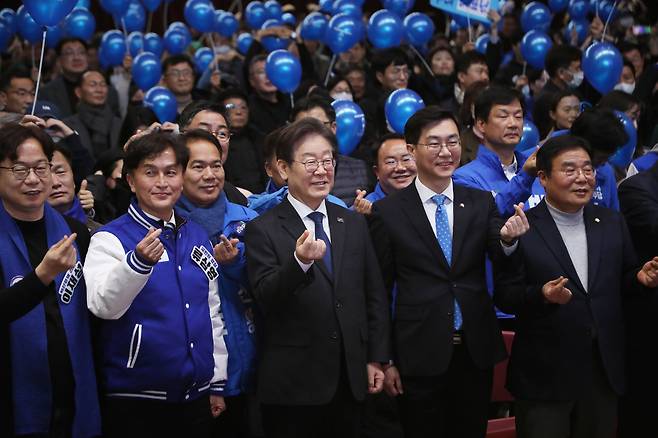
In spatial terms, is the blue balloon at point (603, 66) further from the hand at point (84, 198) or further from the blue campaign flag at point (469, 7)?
the hand at point (84, 198)

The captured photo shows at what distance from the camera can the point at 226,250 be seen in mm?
3289

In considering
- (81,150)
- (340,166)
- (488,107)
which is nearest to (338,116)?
(340,166)

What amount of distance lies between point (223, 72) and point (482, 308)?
467 cm

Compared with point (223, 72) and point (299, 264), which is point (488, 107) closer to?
point (299, 264)

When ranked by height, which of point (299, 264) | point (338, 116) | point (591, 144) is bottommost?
point (299, 264)

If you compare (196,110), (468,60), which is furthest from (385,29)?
(196,110)

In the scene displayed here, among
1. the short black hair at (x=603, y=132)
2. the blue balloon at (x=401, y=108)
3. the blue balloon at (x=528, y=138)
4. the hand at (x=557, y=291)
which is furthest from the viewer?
the blue balloon at (x=401, y=108)

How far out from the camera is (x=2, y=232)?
292 centimetres

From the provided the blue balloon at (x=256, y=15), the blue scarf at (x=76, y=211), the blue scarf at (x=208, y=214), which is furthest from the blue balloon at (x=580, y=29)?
the blue scarf at (x=76, y=211)

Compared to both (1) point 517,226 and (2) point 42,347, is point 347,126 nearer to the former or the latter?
(1) point 517,226

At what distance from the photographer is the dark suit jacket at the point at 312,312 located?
3.12 metres

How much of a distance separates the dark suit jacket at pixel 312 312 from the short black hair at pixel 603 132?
3.98 ft

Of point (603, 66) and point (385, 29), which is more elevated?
point (385, 29)

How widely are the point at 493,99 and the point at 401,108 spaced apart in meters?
1.09
